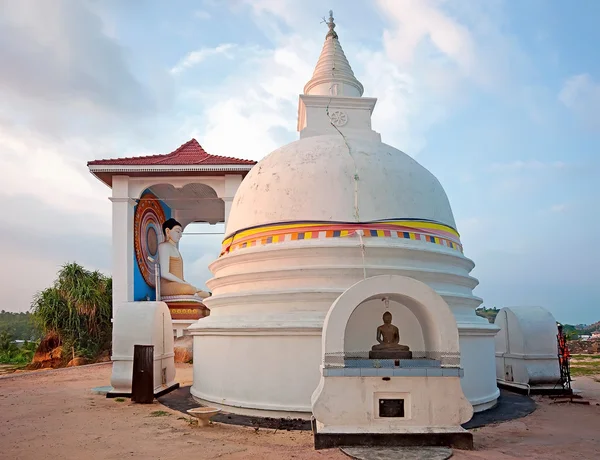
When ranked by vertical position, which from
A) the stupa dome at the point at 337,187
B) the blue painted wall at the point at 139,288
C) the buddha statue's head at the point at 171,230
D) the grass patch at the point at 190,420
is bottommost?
the grass patch at the point at 190,420

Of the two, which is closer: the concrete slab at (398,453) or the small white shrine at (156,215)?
the concrete slab at (398,453)

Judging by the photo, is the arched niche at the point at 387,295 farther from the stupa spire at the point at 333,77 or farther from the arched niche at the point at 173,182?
the arched niche at the point at 173,182

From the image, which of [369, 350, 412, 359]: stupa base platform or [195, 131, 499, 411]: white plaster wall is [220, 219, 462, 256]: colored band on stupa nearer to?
[195, 131, 499, 411]: white plaster wall

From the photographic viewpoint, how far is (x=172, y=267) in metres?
23.2

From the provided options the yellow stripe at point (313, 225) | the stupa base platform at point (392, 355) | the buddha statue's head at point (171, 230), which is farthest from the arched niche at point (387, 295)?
the buddha statue's head at point (171, 230)

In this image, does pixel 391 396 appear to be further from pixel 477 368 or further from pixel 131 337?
pixel 131 337

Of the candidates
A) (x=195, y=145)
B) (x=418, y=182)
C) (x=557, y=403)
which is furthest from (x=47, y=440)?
(x=195, y=145)

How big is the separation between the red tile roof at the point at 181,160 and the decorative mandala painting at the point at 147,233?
1708mm

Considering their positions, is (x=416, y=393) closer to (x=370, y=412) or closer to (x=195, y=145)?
(x=370, y=412)

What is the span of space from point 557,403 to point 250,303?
6979 millimetres

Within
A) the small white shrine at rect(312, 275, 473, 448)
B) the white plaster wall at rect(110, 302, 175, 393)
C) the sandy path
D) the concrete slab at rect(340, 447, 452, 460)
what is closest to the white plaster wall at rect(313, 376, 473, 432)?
the small white shrine at rect(312, 275, 473, 448)

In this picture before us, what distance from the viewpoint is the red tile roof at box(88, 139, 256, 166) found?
20875 millimetres

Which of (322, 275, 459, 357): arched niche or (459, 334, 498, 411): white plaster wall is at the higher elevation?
(322, 275, 459, 357): arched niche

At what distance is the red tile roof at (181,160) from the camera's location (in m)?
→ 20.9
